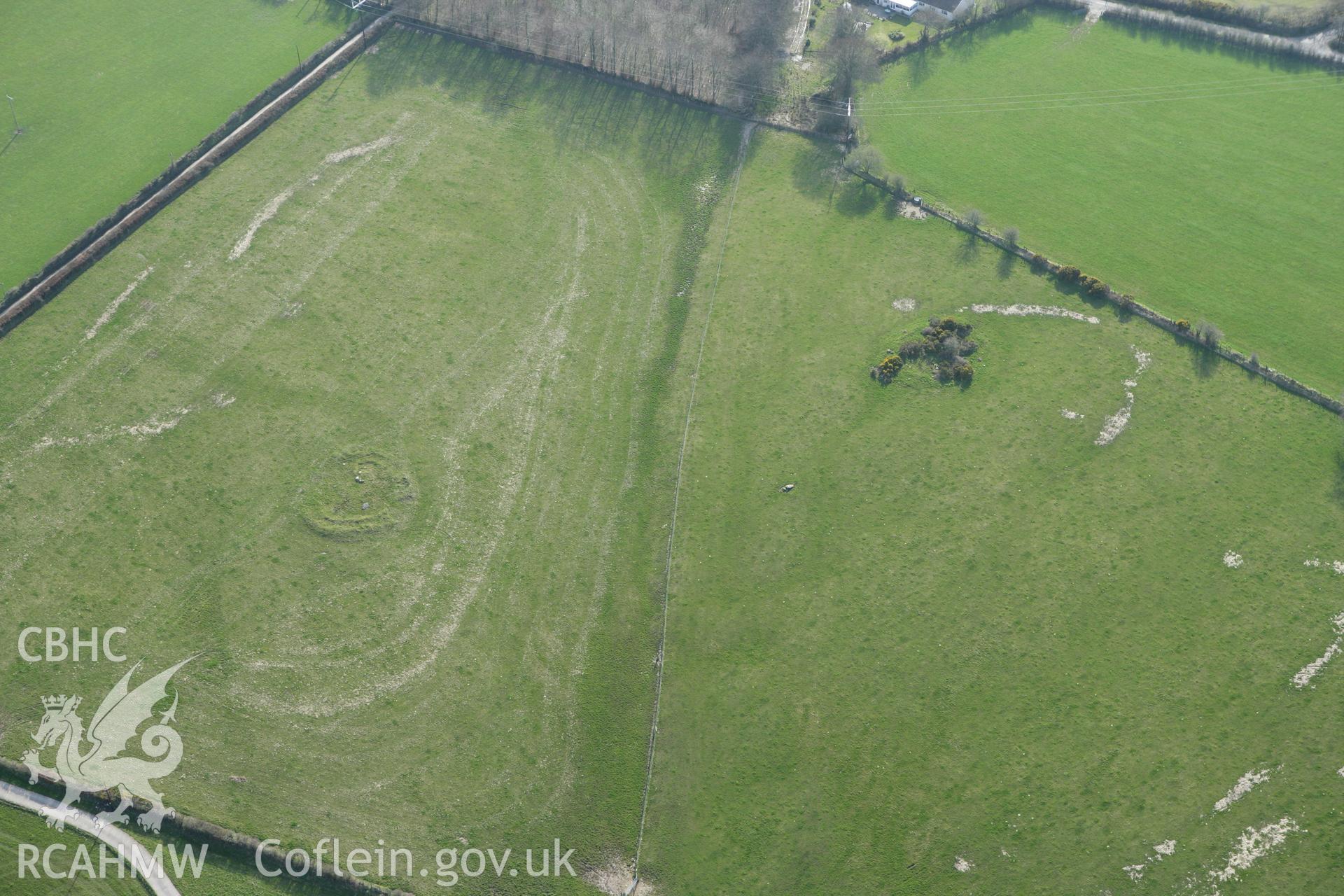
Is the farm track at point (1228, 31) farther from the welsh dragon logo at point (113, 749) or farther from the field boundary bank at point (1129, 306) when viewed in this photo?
the welsh dragon logo at point (113, 749)

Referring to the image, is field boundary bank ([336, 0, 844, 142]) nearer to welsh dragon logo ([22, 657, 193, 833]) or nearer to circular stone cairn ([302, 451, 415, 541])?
circular stone cairn ([302, 451, 415, 541])

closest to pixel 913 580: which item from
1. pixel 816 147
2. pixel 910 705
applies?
pixel 910 705

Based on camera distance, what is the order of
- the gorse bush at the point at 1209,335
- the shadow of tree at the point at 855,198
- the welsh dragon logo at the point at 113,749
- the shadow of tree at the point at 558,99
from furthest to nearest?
the shadow of tree at the point at 558,99
the shadow of tree at the point at 855,198
the gorse bush at the point at 1209,335
the welsh dragon logo at the point at 113,749

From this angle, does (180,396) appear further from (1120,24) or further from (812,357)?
(1120,24)

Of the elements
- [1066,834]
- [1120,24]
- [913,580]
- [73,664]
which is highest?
[1120,24]

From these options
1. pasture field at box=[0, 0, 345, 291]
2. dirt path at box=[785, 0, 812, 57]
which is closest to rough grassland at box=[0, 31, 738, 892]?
pasture field at box=[0, 0, 345, 291]

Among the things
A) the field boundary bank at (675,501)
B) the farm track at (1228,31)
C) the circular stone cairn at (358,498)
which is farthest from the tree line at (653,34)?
the circular stone cairn at (358,498)
